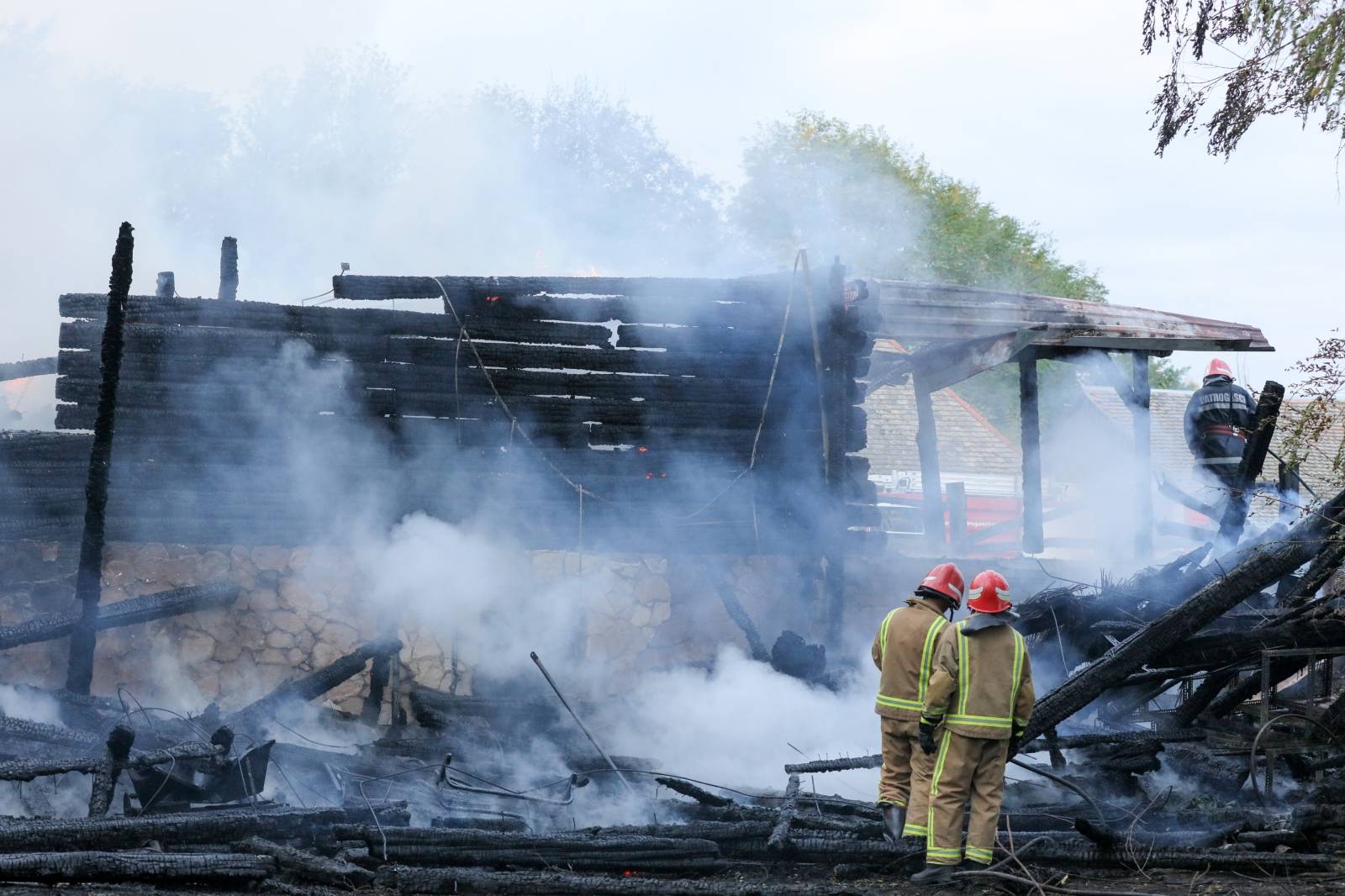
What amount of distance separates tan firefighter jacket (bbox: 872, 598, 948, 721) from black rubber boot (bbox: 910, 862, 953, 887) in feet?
3.24

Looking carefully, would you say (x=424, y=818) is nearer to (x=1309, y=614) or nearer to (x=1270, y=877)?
(x=1270, y=877)

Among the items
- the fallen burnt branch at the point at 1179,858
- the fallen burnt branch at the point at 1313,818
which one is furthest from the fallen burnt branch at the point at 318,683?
the fallen burnt branch at the point at 1313,818

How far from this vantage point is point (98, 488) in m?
9.97

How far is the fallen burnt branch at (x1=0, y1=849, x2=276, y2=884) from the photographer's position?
5.95m

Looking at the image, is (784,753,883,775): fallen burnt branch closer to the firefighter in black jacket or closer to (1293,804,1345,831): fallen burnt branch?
(1293,804,1345,831): fallen burnt branch

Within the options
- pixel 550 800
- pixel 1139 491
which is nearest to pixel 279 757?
pixel 550 800

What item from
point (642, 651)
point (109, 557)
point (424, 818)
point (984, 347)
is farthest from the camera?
point (984, 347)

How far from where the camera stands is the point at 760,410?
468 inches

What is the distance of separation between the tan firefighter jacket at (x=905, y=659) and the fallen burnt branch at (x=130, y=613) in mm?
6080

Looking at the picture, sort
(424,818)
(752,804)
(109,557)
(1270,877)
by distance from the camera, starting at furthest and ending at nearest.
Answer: (109,557)
(752,804)
(424,818)
(1270,877)

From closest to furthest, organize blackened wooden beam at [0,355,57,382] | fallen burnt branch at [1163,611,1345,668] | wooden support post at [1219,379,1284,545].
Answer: fallen burnt branch at [1163,611,1345,668]
wooden support post at [1219,379,1284,545]
blackened wooden beam at [0,355,57,382]

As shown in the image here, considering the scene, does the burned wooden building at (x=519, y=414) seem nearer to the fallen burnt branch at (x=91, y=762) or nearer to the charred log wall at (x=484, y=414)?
the charred log wall at (x=484, y=414)

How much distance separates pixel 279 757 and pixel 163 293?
16.5ft

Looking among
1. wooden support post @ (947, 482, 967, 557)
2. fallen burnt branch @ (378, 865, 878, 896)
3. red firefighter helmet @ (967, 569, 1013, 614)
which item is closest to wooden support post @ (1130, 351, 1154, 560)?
wooden support post @ (947, 482, 967, 557)
